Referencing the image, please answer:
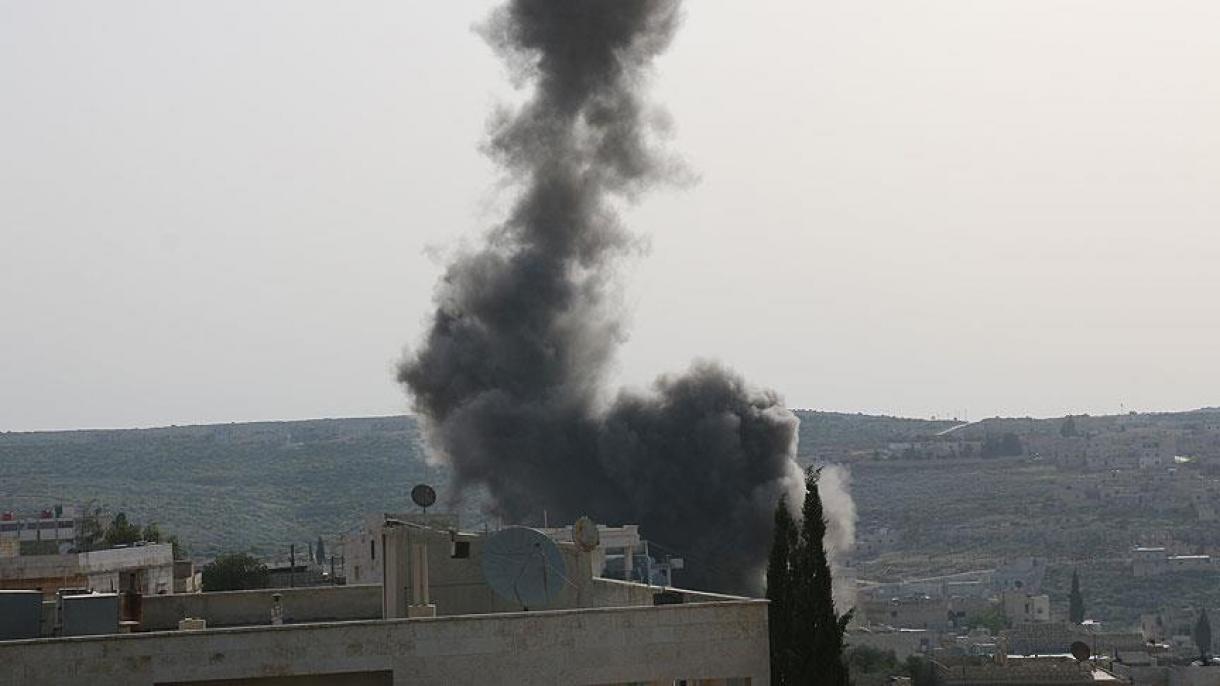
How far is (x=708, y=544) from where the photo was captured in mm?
79250

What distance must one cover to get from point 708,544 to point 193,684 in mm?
61556

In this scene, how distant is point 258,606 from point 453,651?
24.0 ft

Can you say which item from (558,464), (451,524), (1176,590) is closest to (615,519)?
(558,464)

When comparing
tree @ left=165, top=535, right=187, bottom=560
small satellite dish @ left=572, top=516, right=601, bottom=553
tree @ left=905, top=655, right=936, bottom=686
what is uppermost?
small satellite dish @ left=572, top=516, right=601, bottom=553

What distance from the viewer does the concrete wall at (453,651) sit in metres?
18.0

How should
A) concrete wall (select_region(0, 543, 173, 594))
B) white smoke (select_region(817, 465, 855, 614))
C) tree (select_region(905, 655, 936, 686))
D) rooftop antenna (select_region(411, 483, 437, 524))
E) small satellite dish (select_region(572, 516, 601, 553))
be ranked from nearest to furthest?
small satellite dish (select_region(572, 516, 601, 553)), rooftop antenna (select_region(411, 483, 437, 524)), concrete wall (select_region(0, 543, 173, 594)), tree (select_region(905, 655, 936, 686)), white smoke (select_region(817, 465, 855, 614))

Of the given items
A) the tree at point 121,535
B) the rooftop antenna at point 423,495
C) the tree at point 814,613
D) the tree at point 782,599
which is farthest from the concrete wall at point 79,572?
the tree at point 814,613

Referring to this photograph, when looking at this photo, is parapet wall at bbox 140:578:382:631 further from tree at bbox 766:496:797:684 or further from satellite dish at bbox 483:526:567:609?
tree at bbox 766:496:797:684

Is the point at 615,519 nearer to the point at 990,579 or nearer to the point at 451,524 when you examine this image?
the point at 451,524

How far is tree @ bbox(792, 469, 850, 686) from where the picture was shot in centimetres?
2139

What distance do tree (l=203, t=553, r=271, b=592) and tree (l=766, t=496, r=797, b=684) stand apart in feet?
110

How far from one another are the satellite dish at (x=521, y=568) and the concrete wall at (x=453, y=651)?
8.11ft

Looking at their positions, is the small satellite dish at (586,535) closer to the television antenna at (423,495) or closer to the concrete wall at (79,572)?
the television antenna at (423,495)

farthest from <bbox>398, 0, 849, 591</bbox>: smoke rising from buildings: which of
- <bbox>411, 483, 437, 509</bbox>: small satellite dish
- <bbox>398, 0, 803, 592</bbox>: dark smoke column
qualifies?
<bbox>411, 483, 437, 509</bbox>: small satellite dish
